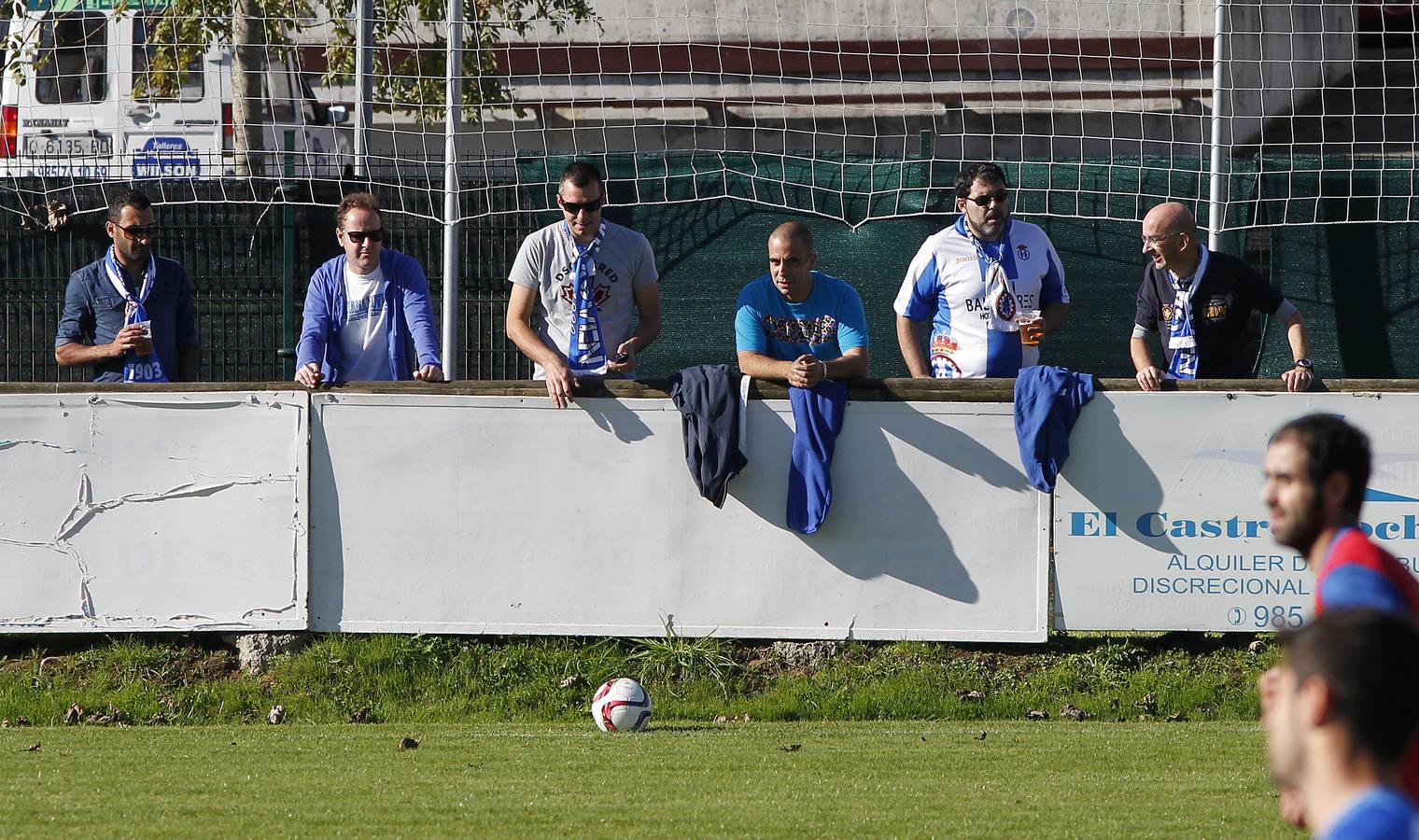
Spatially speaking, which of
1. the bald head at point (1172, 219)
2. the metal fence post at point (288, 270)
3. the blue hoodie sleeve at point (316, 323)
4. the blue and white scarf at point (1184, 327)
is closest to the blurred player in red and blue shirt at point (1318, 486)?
the bald head at point (1172, 219)

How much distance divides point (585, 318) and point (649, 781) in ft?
10.6

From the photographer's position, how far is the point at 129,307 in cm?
948

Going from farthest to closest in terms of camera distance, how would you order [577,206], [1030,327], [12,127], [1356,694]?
Result: [12,127], [1030,327], [577,206], [1356,694]

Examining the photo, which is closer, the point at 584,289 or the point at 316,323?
the point at 584,289

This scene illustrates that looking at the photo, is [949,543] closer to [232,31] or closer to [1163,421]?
[1163,421]

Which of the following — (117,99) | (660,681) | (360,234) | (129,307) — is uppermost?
(117,99)

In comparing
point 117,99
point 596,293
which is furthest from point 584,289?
point 117,99

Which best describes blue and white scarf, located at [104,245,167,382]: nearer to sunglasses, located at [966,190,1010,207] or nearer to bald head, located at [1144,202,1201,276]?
sunglasses, located at [966,190,1010,207]

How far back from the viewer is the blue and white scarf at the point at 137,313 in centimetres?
Result: 939

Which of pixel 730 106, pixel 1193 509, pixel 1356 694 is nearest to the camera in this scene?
pixel 1356 694

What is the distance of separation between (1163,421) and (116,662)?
557 cm

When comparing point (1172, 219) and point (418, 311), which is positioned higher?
point (1172, 219)

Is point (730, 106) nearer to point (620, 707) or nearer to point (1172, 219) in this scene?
point (1172, 219)

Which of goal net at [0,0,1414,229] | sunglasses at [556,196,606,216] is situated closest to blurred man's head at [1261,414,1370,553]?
sunglasses at [556,196,606,216]
